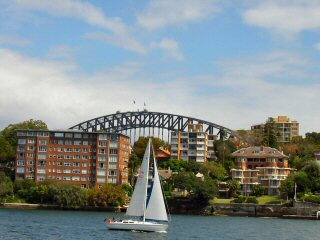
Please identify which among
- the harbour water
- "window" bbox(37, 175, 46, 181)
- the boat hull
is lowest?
the harbour water

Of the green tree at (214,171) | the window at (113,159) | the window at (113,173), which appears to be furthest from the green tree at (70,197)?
the green tree at (214,171)

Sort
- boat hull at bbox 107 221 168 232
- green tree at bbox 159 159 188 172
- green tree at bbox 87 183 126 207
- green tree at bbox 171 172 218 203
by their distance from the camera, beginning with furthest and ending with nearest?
green tree at bbox 159 159 188 172, green tree at bbox 87 183 126 207, green tree at bbox 171 172 218 203, boat hull at bbox 107 221 168 232

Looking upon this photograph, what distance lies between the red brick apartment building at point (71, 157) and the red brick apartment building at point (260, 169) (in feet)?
111

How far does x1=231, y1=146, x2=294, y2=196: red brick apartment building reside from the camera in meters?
170

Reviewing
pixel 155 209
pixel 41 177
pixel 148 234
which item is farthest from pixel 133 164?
pixel 148 234

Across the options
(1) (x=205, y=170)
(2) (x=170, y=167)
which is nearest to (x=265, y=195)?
(1) (x=205, y=170)

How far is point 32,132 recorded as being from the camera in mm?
178375

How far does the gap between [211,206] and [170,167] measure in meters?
38.6

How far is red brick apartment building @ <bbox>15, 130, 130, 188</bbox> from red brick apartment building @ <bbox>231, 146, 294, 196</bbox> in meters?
33.9

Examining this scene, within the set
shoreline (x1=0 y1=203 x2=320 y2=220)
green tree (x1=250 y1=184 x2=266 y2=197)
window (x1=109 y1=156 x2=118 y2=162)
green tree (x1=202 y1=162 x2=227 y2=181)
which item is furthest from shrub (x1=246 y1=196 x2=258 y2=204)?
window (x1=109 y1=156 x2=118 y2=162)

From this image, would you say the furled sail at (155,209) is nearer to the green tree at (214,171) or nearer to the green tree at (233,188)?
the green tree at (233,188)

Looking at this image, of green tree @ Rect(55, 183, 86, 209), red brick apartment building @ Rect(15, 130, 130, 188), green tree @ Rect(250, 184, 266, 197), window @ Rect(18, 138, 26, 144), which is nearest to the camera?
green tree @ Rect(55, 183, 86, 209)

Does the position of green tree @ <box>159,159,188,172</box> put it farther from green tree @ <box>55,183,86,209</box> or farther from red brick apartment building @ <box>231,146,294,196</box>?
green tree @ <box>55,183,86,209</box>

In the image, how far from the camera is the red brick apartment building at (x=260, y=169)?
16975 cm
